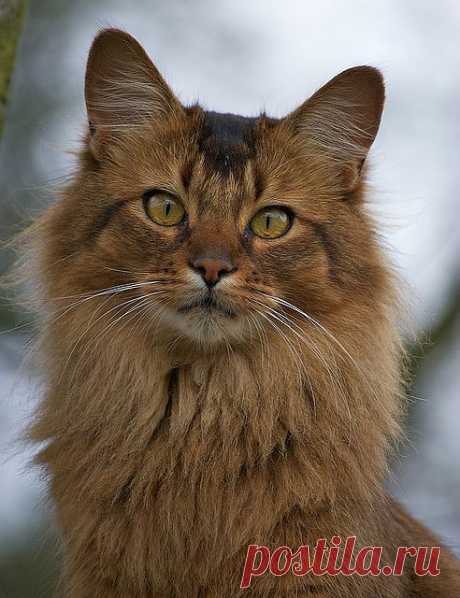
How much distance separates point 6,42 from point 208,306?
114cm

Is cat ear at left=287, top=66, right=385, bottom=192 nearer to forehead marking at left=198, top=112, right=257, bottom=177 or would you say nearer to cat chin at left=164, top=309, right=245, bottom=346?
forehead marking at left=198, top=112, right=257, bottom=177


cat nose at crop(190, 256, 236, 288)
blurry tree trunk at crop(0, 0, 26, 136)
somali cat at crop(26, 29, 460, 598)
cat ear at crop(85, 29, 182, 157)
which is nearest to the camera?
blurry tree trunk at crop(0, 0, 26, 136)

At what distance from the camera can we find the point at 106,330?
146 inches

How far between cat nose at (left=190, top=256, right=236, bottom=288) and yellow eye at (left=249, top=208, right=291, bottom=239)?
311 mm

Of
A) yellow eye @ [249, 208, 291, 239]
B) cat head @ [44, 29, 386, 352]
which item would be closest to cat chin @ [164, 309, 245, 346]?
cat head @ [44, 29, 386, 352]

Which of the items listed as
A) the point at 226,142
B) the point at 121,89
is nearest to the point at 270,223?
the point at 226,142

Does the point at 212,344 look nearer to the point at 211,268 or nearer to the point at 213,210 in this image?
the point at 211,268

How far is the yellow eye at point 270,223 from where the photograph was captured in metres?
3.56

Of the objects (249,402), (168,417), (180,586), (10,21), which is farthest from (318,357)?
(10,21)

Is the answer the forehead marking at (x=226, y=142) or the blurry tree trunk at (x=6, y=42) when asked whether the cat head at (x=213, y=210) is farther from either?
the blurry tree trunk at (x=6, y=42)

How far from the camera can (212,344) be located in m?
3.52

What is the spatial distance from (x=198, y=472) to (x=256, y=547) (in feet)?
1.18

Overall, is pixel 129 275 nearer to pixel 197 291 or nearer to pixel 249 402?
pixel 197 291

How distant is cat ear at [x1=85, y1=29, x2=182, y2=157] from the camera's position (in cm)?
375
